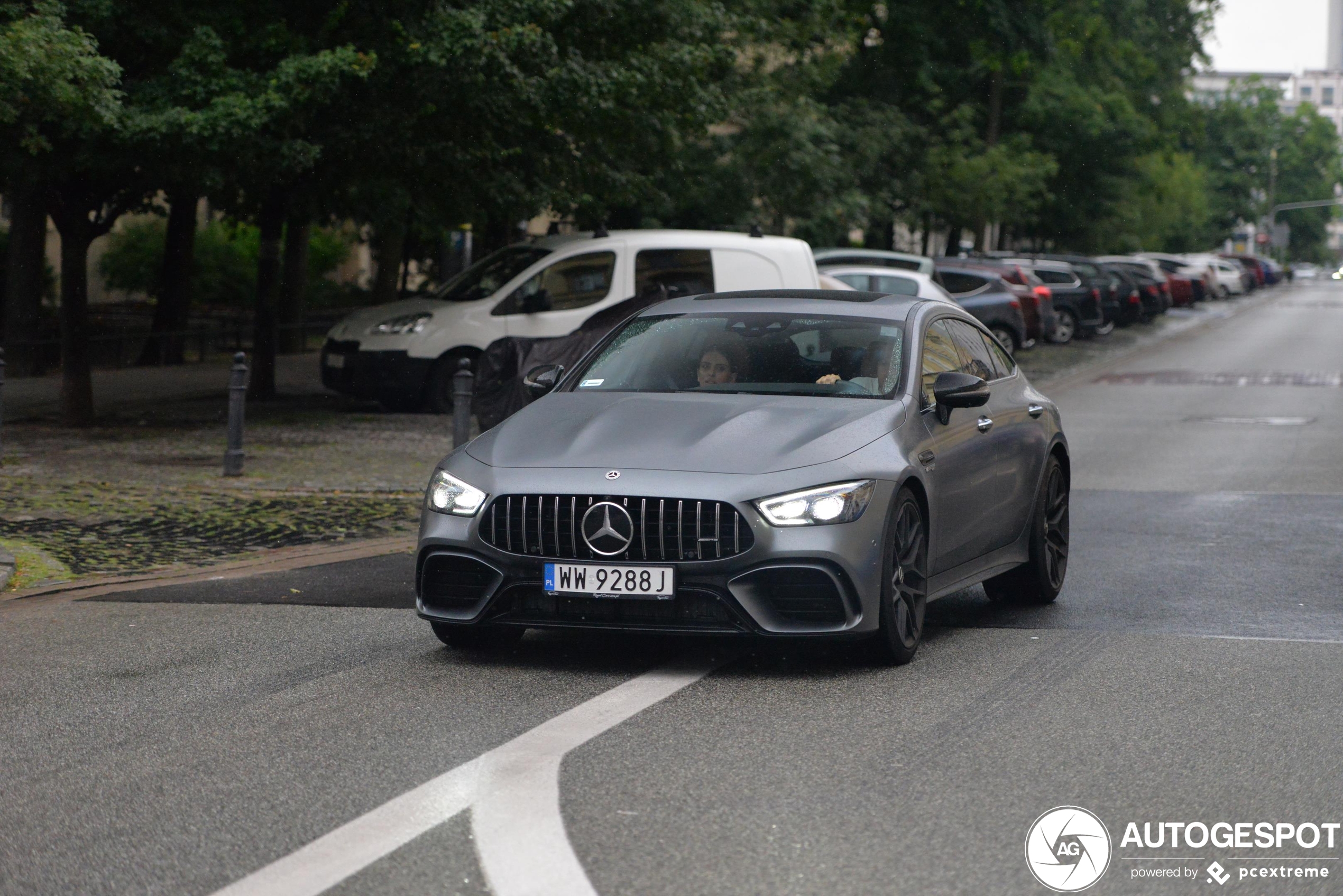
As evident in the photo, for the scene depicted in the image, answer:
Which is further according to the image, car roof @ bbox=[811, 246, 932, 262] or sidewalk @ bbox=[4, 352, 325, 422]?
car roof @ bbox=[811, 246, 932, 262]

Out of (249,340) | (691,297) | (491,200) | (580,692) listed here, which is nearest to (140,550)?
(691,297)

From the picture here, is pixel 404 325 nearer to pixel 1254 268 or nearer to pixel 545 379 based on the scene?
pixel 545 379

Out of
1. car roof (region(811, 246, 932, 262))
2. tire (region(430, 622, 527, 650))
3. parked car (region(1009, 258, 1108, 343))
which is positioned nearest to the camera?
tire (region(430, 622, 527, 650))

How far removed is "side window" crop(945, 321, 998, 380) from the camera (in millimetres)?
8562

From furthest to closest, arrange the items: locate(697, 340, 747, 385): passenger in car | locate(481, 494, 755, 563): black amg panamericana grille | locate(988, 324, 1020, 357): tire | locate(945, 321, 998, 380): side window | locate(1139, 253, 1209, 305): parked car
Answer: locate(1139, 253, 1209, 305): parked car, locate(988, 324, 1020, 357): tire, locate(945, 321, 998, 380): side window, locate(697, 340, 747, 385): passenger in car, locate(481, 494, 755, 563): black amg panamericana grille

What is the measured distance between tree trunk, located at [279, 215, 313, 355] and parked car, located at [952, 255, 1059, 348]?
10939 millimetres

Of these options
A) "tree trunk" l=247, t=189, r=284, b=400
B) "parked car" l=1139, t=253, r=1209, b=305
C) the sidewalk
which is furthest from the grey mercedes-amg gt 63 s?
"parked car" l=1139, t=253, r=1209, b=305

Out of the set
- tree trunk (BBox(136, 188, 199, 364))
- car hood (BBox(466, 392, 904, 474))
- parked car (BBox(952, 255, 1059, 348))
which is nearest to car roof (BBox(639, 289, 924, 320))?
car hood (BBox(466, 392, 904, 474))

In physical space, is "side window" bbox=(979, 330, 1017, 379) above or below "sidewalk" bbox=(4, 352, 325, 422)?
above

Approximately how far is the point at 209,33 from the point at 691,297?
823cm

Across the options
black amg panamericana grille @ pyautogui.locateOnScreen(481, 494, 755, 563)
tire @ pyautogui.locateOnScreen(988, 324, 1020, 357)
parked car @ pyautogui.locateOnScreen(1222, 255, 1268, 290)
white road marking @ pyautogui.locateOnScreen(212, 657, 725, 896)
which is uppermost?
parked car @ pyautogui.locateOnScreen(1222, 255, 1268, 290)

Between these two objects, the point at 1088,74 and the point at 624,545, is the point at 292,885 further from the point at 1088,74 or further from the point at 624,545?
the point at 1088,74

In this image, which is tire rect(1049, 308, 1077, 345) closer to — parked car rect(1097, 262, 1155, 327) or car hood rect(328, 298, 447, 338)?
parked car rect(1097, 262, 1155, 327)

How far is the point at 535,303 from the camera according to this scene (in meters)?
19.4
